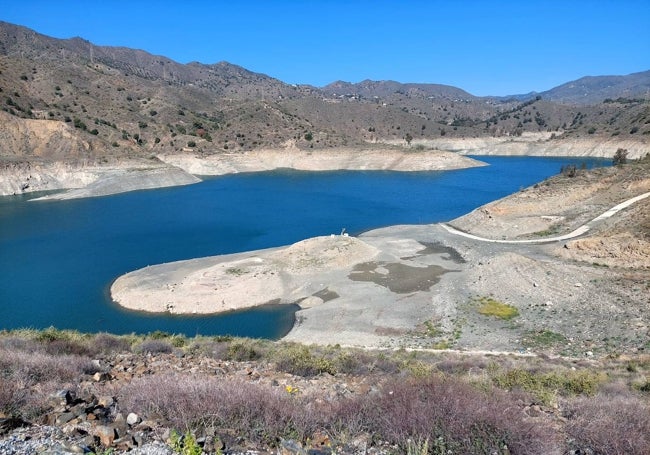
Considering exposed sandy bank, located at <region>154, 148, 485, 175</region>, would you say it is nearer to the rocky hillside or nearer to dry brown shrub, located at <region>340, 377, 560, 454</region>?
the rocky hillside

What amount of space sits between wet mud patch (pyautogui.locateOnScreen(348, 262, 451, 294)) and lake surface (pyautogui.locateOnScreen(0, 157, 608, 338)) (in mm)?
6023

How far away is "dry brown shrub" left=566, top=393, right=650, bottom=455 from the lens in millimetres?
5773

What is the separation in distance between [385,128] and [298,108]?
27.1 m

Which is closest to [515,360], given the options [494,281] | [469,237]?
[494,281]

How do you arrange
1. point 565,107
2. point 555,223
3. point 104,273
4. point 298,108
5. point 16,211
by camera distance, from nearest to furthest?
point 104,273, point 555,223, point 16,211, point 298,108, point 565,107

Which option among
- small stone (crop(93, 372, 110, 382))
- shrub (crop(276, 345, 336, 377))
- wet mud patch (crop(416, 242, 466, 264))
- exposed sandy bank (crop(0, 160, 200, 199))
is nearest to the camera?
small stone (crop(93, 372, 110, 382))

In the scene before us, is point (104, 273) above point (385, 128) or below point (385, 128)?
below

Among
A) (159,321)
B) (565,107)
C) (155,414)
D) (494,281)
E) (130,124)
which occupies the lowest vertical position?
(159,321)

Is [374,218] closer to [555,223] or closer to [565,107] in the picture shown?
[555,223]

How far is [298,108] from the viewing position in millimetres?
141625

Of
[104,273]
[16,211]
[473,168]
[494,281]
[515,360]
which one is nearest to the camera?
[515,360]

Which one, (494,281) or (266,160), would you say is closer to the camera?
(494,281)

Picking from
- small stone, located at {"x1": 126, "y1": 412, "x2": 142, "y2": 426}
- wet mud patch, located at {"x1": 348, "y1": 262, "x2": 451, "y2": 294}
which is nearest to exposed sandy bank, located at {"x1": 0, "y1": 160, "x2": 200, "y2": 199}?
wet mud patch, located at {"x1": 348, "y1": 262, "x2": 451, "y2": 294}

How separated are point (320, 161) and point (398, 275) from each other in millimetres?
71930
